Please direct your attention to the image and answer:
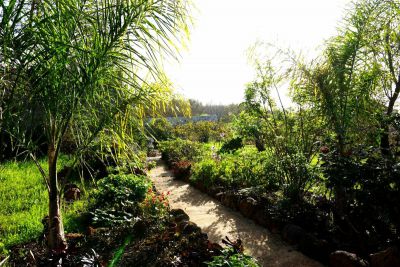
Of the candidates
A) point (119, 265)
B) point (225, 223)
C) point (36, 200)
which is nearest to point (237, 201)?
point (225, 223)

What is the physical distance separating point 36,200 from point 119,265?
320 centimetres

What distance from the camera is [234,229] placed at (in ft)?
13.9

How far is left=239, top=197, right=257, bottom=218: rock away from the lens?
4.65 meters


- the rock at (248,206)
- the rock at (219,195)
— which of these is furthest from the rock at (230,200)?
the rock at (248,206)

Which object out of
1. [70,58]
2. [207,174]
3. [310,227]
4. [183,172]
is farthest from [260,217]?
[183,172]

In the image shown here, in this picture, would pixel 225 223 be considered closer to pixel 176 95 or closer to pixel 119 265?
pixel 119 265

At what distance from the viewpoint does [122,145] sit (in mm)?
2664

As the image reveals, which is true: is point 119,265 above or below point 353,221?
below

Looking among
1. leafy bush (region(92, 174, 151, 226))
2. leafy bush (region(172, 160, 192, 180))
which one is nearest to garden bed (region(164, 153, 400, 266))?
leafy bush (region(92, 174, 151, 226))

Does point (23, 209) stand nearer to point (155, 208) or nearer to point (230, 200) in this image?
point (155, 208)

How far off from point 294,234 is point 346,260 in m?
0.91

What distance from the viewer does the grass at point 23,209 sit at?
3768 mm

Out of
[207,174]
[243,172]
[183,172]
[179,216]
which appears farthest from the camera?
[183,172]

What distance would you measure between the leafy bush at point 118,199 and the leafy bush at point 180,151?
485cm
